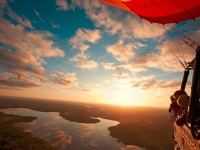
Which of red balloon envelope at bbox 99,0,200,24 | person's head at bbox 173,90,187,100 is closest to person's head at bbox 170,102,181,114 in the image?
person's head at bbox 173,90,187,100

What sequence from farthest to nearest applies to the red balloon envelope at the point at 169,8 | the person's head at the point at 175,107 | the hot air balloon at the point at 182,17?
the red balloon envelope at the point at 169,8
the person's head at the point at 175,107
the hot air balloon at the point at 182,17

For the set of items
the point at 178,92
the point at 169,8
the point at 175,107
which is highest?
the point at 169,8

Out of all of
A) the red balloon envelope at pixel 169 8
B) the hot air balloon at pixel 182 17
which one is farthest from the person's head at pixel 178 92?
the red balloon envelope at pixel 169 8

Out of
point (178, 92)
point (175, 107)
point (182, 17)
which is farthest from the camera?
point (182, 17)

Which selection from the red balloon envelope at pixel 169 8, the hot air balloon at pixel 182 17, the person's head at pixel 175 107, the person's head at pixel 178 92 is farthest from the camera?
the red balloon envelope at pixel 169 8

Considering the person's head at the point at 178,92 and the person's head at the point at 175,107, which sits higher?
the person's head at the point at 178,92

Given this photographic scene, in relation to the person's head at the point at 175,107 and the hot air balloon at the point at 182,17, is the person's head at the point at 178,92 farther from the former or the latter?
the hot air balloon at the point at 182,17

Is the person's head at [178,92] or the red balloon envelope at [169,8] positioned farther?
the red balloon envelope at [169,8]

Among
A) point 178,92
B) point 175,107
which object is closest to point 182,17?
point 178,92

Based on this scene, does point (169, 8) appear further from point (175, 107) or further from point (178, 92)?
point (175, 107)

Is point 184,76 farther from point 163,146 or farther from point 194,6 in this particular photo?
point 163,146

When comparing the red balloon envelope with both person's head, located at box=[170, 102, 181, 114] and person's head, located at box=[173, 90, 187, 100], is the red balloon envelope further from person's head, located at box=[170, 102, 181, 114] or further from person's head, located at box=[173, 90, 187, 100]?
person's head, located at box=[170, 102, 181, 114]
